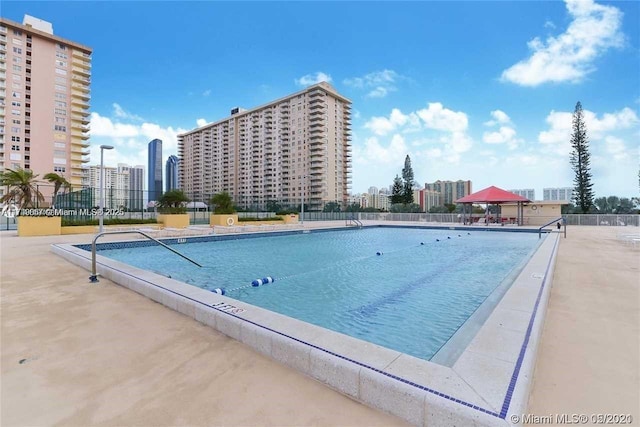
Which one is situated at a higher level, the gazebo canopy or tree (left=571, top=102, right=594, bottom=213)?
tree (left=571, top=102, right=594, bottom=213)

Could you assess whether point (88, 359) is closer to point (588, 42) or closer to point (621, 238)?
point (621, 238)

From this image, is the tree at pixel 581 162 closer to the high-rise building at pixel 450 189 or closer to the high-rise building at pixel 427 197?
the high-rise building at pixel 427 197

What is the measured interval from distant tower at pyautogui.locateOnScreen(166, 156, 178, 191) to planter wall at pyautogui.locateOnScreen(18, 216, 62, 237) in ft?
279

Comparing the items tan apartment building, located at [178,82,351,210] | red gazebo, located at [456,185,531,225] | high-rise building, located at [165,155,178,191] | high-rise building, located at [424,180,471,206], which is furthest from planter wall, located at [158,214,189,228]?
high-rise building, located at [165,155,178,191]

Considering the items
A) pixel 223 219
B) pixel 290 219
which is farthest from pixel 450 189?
pixel 223 219

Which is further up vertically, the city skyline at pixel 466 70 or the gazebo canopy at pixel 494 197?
the city skyline at pixel 466 70

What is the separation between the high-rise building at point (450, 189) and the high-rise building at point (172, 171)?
70.0 metres

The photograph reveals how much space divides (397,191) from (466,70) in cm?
2364

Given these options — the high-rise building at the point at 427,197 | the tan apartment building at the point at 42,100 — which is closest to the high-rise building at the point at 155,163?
the tan apartment building at the point at 42,100

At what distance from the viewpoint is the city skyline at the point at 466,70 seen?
13141 millimetres

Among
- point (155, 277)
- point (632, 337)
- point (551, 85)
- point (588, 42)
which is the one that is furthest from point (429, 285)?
point (551, 85)

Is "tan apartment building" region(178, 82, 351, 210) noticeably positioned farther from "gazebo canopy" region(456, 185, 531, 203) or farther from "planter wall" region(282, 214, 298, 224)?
"gazebo canopy" region(456, 185, 531, 203)

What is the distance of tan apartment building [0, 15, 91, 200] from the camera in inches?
→ 1694

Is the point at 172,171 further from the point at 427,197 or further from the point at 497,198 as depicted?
the point at 497,198
